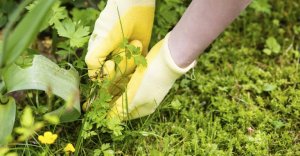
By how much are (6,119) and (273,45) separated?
42.4 inches

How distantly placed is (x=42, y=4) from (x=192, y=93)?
918mm

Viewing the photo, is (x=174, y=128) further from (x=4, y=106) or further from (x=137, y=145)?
(x=4, y=106)

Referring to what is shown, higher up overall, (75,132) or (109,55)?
(109,55)

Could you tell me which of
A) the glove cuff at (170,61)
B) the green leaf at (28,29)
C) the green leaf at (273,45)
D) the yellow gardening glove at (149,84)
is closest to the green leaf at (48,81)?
the yellow gardening glove at (149,84)

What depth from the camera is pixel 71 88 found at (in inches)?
62.0

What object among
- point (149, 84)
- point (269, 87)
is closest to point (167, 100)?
point (149, 84)

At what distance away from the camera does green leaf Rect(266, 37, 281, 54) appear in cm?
209

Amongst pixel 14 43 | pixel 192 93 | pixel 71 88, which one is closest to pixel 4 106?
pixel 71 88

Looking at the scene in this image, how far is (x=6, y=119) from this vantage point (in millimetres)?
1492

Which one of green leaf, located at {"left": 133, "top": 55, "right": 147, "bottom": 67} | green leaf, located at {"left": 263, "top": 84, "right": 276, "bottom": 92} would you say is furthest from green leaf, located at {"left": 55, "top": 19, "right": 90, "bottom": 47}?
green leaf, located at {"left": 263, "top": 84, "right": 276, "bottom": 92}

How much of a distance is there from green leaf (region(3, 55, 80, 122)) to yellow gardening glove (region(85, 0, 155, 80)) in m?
0.08

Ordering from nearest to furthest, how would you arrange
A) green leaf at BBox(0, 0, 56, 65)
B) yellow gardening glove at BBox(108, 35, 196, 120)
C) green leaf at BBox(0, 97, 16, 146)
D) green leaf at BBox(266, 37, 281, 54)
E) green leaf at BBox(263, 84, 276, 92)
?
1. green leaf at BBox(0, 0, 56, 65)
2. green leaf at BBox(0, 97, 16, 146)
3. yellow gardening glove at BBox(108, 35, 196, 120)
4. green leaf at BBox(263, 84, 276, 92)
5. green leaf at BBox(266, 37, 281, 54)

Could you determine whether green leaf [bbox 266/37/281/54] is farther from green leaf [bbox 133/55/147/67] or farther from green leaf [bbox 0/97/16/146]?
green leaf [bbox 0/97/16/146]

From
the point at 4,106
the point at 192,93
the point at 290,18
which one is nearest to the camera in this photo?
the point at 4,106
